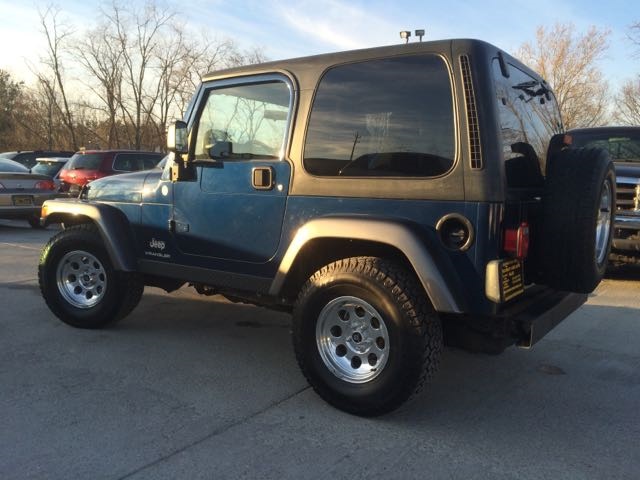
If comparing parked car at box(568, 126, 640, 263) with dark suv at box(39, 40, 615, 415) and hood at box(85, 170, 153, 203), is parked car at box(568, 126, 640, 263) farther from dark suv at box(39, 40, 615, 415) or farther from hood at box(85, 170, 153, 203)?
hood at box(85, 170, 153, 203)

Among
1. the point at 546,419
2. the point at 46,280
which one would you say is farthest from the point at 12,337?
the point at 546,419

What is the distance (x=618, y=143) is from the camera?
7.70 meters

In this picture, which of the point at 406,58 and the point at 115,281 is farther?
the point at 115,281

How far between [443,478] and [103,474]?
1.59m

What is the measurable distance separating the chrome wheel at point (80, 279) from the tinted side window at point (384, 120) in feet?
7.54

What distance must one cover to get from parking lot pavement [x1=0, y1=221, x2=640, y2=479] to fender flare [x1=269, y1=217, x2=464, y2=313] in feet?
2.58

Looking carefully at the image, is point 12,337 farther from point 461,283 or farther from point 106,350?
point 461,283

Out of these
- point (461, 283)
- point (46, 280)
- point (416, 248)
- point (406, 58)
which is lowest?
point (46, 280)

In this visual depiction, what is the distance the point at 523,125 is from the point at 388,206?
105 cm

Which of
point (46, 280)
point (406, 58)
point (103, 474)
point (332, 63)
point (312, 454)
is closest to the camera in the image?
point (103, 474)

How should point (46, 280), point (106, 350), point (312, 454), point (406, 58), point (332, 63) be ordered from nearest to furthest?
1. point (312, 454)
2. point (406, 58)
3. point (332, 63)
4. point (106, 350)
5. point (46, 280)

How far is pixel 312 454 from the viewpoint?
286 cm

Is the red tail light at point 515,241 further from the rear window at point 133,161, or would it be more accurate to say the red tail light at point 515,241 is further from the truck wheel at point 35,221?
the rear window at point 133,161

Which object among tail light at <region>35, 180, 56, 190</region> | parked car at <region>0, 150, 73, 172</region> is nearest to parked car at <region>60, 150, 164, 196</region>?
tail light at <region>35, 180, 56, 190</region>
